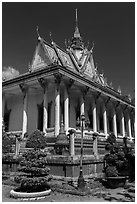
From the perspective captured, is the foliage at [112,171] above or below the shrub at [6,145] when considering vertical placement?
below

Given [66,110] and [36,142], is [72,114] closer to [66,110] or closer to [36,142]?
[66,110]

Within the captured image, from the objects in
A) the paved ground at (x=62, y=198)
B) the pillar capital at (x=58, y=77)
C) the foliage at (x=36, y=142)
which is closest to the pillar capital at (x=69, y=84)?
the pillar capital at (x=58, y=77)

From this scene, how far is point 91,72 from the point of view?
94.3 feet

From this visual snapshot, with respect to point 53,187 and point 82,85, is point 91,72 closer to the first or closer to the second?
point 82,85

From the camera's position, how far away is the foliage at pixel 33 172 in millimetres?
8930

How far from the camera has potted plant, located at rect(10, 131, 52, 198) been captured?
8.90 m

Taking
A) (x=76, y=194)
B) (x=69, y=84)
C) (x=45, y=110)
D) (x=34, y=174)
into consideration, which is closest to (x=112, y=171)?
(x=76, y=194)

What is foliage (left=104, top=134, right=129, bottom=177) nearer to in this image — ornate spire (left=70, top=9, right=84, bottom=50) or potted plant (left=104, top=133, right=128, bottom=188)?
potted plant (left=104, top=133, right=128, bottom=188)

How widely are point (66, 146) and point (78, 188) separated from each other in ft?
10.5

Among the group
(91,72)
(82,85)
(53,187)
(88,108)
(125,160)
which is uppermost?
(91,72)

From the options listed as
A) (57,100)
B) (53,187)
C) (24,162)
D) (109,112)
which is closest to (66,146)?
(53,187)

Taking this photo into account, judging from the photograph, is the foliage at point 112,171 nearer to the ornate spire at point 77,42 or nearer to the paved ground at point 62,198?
the paved ground at point 62,198

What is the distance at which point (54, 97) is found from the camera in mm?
20016

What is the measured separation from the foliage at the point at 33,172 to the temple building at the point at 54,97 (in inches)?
234
